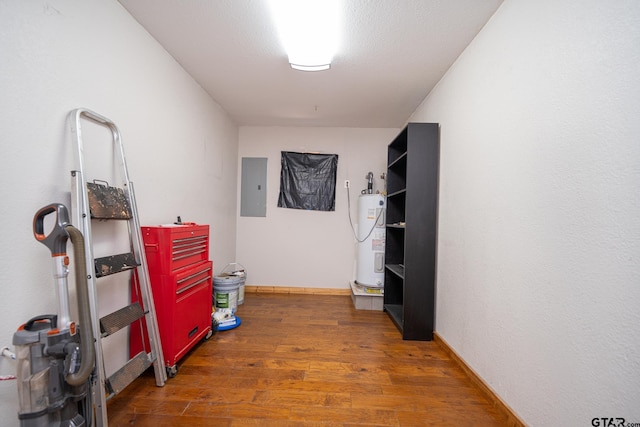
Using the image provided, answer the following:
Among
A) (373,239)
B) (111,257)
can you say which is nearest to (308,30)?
(111,257)

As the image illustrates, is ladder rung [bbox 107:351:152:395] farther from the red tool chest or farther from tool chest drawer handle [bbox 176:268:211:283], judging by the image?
tool chest drawer handle [bbox 176:268:211:283]

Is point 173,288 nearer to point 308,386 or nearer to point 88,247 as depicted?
point 88,247

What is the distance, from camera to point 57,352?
3.03 feet

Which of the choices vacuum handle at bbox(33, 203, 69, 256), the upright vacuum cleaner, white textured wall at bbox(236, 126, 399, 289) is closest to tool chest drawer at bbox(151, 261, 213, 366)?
the upright vacuum cleaner

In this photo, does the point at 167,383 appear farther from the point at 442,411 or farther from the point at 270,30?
the point at 270,30

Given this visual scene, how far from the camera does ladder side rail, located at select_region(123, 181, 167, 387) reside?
1544 mm

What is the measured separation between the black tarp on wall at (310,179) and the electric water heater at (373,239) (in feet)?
2.29

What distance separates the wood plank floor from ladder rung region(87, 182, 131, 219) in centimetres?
110

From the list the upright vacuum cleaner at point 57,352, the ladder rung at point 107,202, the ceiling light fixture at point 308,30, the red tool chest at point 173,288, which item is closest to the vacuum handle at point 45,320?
the upright vacuum cleaner at point 57,352

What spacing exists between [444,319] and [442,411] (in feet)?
2.80

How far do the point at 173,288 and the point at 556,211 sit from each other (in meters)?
2.20

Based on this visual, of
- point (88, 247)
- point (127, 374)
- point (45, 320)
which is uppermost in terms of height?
point (88, 247)

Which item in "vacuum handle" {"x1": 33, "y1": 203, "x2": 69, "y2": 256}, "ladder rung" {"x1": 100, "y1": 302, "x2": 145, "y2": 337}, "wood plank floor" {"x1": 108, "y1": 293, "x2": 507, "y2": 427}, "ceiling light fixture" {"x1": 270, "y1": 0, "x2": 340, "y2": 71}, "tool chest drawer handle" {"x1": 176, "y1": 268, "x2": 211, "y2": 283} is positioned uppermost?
"ceiling light fixture" {"x1": 270, "y1": 0, "x2": 340, "y2": 71}

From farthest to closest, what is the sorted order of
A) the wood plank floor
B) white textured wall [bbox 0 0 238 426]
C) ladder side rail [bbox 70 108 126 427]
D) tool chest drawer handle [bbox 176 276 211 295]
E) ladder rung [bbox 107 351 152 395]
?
tool chest drawer handle [bbox 176 276 211 295]
the wood plank floor
ladder rung [bbox 107 351 152 395]
ladder side rail [bbox 70 108 126 427]
white textured wall [bbox 0 0 238 426]
